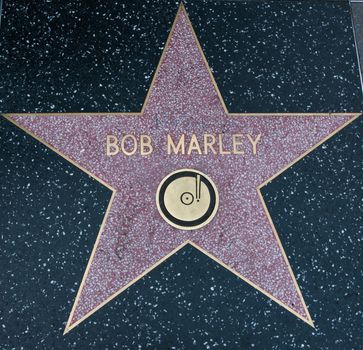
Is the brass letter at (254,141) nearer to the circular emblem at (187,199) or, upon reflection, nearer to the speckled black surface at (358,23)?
the circular emblem at (187,199)

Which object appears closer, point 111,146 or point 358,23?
point 111,146

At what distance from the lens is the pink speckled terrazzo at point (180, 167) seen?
1.19 meters

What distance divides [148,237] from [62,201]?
0.21 m

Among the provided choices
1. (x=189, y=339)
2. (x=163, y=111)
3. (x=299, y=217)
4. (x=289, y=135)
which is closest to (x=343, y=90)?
(x=289, y=135)

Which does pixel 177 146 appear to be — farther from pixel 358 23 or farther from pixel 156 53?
pixel 358 23

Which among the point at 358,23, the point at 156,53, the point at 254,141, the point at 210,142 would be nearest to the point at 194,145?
the point at 210,142

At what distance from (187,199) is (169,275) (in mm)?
176

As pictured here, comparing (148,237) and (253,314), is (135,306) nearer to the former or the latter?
(148,237)

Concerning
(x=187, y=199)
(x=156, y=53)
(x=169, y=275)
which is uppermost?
(x=156, y=53)

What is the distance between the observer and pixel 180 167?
4.06ft

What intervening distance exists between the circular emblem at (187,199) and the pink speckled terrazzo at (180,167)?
0.05 ft

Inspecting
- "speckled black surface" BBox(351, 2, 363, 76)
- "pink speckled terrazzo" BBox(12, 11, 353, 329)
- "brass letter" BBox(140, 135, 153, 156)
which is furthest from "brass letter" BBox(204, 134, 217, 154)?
"speckled black surface" BBox(351, 2, 363, 76)

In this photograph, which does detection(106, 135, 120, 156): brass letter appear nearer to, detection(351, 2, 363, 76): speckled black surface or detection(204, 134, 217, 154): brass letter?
detection(204, 134, 217, 154): brass letter

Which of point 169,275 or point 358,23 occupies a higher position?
point 358,23
